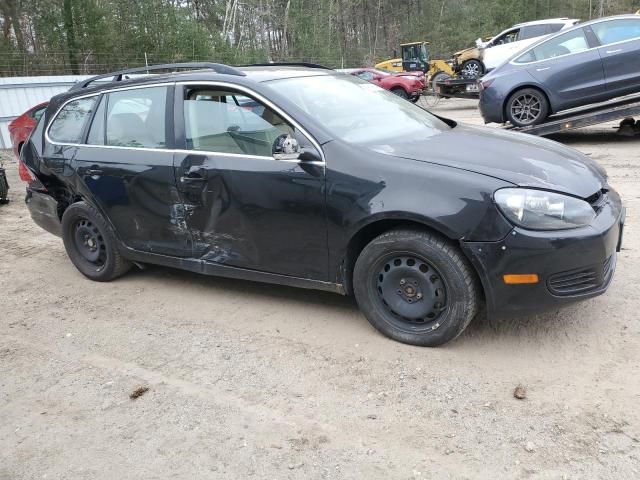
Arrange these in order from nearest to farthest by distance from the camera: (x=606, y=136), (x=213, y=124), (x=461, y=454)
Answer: (x=461, y=454) → (x=213, y=124) → (x=606, y=136)

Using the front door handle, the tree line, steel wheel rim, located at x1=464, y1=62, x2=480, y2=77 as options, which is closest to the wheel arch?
steel wheel rim, located at x1=464, y1=62, x2=480, y2=77

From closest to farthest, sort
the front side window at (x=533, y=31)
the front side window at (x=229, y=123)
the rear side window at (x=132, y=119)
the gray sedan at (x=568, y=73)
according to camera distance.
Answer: the front side window at (x=229, y=123)
the rear side window at (x=132, y=119)
the gray sedan at (x=568, y=73)
the front side window at (x=533, y=31)

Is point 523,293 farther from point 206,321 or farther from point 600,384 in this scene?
point 206,321

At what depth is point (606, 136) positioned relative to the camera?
10492 millimetres

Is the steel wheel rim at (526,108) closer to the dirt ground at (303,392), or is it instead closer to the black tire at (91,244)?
the dirt ground at (303,392)

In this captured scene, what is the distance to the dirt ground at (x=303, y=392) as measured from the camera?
265 cm

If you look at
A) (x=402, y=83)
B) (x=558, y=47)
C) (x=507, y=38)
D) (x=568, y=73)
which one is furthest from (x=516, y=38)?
(x=568, y=73)

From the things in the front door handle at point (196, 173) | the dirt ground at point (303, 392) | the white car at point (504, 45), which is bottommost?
the dirt ground at point (303, 392)

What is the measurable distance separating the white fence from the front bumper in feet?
50.2

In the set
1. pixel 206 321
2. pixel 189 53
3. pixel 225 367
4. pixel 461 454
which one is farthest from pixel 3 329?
pixel 189 53

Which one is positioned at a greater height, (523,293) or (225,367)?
(523,293)

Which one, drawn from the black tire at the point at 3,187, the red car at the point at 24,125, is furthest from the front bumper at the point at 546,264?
the red car at the point at 24,125

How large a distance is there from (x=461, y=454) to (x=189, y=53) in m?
24.0

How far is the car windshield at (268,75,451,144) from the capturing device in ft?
12.6
